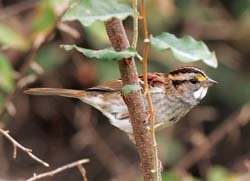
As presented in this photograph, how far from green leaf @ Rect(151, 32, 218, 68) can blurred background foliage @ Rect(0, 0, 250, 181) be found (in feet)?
9.74

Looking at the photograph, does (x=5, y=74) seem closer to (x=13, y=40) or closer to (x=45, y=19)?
(x=45, y=19)

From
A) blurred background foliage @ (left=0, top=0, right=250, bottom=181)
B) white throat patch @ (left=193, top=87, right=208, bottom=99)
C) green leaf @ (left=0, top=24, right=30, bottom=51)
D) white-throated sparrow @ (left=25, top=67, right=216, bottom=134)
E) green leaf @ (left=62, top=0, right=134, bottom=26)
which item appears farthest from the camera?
blurred background foliage @ (left=0, top=0, right=250, bottom=181)

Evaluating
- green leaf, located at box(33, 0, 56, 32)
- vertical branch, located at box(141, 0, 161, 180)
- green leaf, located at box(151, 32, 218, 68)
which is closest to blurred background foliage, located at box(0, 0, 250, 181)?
green leaf, located at box(33, 0, 56, 32)

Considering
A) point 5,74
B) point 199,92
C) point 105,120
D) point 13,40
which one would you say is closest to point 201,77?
point 199,92

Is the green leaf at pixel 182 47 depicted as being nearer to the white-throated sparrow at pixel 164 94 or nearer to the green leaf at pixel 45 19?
the white-throated sparrow at pixel 164 94

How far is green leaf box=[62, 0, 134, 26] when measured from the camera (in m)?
1.95

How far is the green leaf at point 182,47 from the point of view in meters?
2.05

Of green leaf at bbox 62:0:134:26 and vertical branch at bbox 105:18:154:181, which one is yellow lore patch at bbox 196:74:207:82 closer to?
vertical branch at bbox 105:18:154:181

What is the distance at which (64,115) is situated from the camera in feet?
21.2

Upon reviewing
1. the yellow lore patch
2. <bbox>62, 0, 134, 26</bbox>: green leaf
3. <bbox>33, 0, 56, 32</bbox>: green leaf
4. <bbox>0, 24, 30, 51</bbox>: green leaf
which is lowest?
<bbox>0, 24, 30, 51</bbox>: green leaf

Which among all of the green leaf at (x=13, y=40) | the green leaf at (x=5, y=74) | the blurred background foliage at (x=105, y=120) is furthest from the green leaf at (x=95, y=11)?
the blurred background foliage at (x=105, y=120)

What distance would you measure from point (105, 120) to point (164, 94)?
9.02 feet

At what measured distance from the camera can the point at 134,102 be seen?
209cm

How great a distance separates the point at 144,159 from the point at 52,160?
4.36 metres
